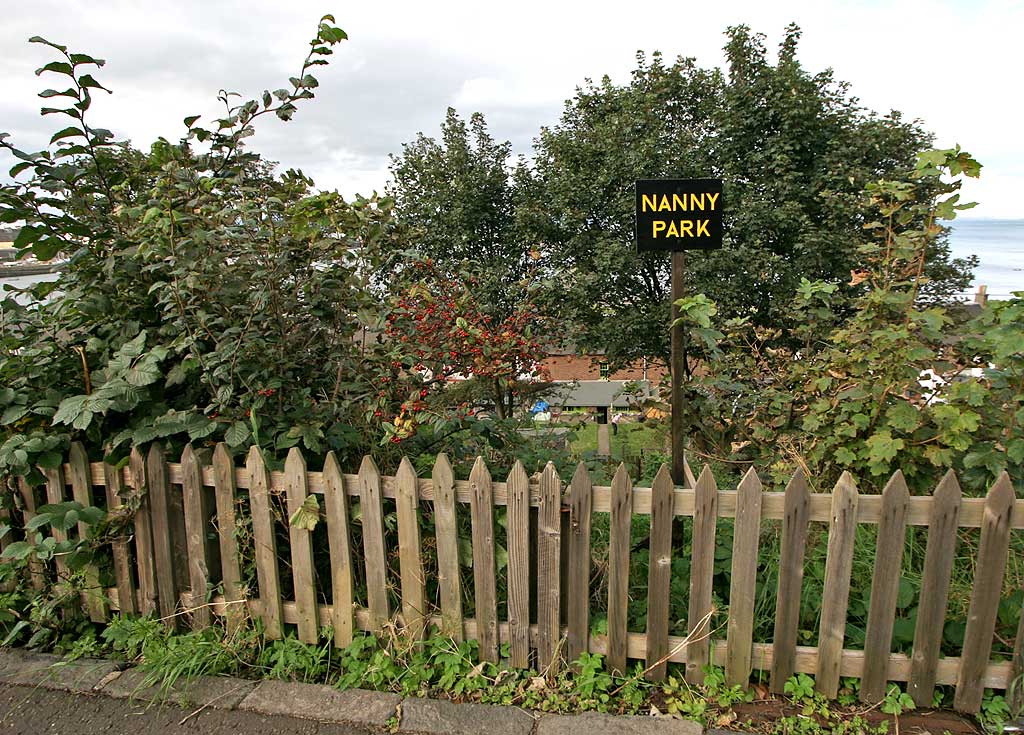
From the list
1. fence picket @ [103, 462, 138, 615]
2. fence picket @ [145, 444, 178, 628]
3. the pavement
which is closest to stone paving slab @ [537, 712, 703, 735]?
the pavement

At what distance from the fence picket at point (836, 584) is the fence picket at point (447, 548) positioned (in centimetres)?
130

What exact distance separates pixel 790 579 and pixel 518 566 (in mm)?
955

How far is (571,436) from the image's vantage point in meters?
3.56

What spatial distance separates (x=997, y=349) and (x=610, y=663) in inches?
68.5

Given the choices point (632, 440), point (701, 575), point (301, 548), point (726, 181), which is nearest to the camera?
point (701, 575)

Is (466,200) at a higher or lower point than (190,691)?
higher

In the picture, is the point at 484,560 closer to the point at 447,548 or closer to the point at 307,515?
the point at 447,548

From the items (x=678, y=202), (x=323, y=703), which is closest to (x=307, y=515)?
(x=323, y=703)

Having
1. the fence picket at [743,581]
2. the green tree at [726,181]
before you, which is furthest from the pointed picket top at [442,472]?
the green tree at [726,181]

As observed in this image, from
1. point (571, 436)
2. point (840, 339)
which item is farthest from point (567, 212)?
point (840, 339)

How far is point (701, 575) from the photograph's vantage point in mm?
2260

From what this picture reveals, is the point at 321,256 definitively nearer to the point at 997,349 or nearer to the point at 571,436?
the point at 571,436

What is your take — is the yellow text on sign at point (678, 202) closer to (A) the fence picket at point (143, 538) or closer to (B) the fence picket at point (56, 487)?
(A) the fence picket at point (143, 538)

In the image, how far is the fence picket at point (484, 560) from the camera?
232 cm
